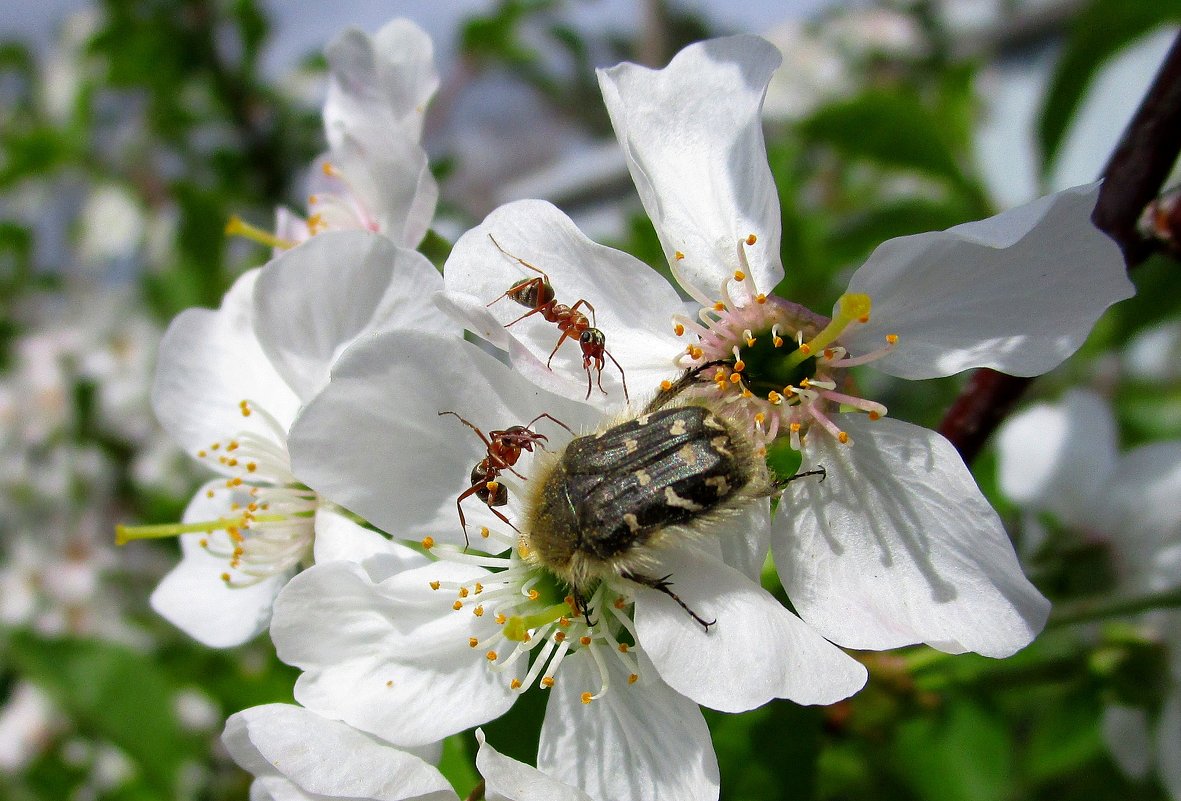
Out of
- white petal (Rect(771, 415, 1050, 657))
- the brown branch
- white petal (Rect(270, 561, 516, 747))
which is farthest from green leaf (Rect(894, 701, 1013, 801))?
white petal (Rect(270, 561, 516, 747))

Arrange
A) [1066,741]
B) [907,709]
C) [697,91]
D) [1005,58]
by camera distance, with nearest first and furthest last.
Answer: [697,91] → [907,709] → [1066,741] → [1005,58]

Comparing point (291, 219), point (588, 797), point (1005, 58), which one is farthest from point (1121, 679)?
point (1005, 58)

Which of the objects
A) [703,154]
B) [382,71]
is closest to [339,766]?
[703,154]

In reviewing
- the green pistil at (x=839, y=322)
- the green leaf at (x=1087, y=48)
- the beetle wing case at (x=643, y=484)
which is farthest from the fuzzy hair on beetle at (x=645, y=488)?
the green leaf at (x=1087, y=48)

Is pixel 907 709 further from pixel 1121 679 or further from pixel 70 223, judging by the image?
pixel 70 223

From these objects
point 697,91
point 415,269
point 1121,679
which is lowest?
point 1121,679

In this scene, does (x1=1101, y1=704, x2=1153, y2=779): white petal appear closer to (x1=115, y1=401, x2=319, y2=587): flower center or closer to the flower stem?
the flower stem
